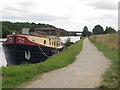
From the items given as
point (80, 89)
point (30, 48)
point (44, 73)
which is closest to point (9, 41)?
point (30, 48)

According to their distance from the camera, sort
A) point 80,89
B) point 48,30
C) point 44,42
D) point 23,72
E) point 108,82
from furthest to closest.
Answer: point 48,30, point 44,42, point 23,72, point 108,82, point 80,89

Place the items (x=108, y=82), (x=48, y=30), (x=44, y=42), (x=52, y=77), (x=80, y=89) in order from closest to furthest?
1. (x=80, y=89)
2. (x=108, y=82)
3. (x=52, y=77)
4. (x=44, y=42)
5. (x=48, y=30)

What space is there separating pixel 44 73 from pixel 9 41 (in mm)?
15659

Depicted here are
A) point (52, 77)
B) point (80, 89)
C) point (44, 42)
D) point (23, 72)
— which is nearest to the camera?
point (80, 89)

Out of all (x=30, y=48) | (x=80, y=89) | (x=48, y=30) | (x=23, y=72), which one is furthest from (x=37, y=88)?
(x=48, y=30)

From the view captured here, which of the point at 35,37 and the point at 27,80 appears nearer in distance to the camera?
the point at 27,80

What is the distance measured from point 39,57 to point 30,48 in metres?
1.23

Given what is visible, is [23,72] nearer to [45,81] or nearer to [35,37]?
[45,81]

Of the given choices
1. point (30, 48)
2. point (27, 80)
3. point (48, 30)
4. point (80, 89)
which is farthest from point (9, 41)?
A: point (80, 89)

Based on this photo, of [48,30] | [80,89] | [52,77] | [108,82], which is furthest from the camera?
[48,30]

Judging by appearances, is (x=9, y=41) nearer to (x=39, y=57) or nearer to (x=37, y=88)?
(x=39, y=57)

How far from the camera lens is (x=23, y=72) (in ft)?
43.7

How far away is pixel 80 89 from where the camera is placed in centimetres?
995

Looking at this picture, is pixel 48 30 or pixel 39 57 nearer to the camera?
pixel 39 57
